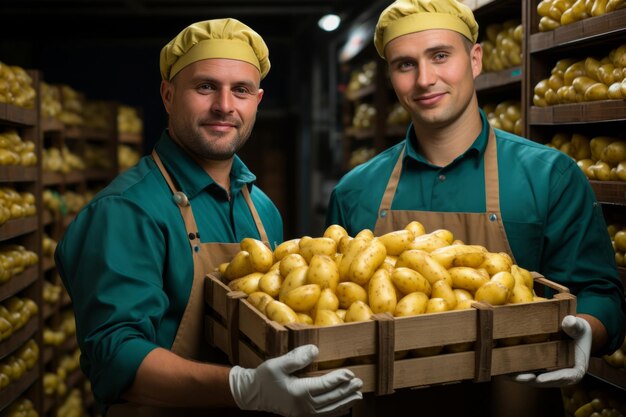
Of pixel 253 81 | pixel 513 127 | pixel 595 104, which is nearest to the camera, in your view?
pixel 253 81

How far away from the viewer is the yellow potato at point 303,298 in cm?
175

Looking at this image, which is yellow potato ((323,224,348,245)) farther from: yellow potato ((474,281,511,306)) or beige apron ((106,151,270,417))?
yellow potato ((474,281,511,306))

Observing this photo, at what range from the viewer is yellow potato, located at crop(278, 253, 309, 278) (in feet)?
6.26

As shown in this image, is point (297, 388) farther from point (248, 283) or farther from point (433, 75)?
point (433, 75)

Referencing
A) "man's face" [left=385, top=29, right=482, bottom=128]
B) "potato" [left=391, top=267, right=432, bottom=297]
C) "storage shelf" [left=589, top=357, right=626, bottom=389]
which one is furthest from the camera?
"storage shelf" [left=589, top=357, right=626, bottom=389]

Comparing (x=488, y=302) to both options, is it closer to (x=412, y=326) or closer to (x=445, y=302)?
(x=445, y=302)

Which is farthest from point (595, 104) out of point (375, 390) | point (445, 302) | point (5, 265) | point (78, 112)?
point (78, 112)

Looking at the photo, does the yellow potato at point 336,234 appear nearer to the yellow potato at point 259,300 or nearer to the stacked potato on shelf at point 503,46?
the yellow potato at point 259,300

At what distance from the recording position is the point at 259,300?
5.90 ft

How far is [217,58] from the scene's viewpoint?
8.06 feet

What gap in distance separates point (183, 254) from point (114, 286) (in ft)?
0.96

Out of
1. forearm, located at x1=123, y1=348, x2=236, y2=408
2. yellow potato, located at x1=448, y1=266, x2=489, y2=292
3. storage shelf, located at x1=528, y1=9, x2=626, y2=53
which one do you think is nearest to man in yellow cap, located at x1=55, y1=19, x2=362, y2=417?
forearm, located at x1=123, y1=348, x2=236, y2=408

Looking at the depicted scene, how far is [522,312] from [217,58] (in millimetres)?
1348

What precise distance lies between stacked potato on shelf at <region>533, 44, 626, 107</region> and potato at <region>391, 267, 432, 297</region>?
161 cm
